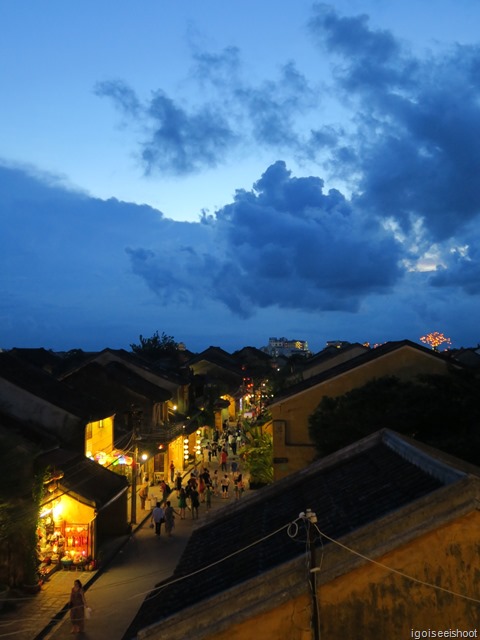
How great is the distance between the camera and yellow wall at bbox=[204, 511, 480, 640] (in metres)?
5.37

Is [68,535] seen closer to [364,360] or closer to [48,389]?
[48,389]

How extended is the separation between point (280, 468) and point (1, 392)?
1145 centimetres

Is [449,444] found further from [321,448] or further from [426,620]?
[426,620]

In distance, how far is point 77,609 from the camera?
47.0 feet

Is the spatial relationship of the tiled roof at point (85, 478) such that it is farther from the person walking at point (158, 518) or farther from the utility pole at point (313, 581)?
the utility pole at point (313, 581)

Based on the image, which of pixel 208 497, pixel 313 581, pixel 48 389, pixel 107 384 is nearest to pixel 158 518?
pixel 208 497

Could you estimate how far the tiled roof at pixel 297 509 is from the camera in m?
6.33

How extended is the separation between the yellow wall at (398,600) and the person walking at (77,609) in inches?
408

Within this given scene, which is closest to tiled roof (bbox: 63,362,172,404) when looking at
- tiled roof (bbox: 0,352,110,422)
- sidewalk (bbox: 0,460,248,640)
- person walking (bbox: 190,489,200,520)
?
tiled roof (bbox: 0,352,110,422)

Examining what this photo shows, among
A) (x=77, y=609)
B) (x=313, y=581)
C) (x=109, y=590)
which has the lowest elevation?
(x=77, y=609)

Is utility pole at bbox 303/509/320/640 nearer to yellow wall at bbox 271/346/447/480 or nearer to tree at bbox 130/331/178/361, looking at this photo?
yellow wall at bbox 271/346/447/480

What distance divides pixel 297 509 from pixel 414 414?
10.3 metres

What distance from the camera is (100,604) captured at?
1669 centimetres

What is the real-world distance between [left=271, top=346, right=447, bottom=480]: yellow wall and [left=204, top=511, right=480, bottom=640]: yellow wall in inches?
702
